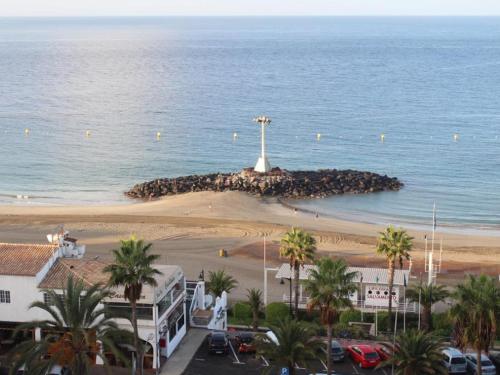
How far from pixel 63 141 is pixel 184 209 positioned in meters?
44.0

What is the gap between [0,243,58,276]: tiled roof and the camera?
35875mm

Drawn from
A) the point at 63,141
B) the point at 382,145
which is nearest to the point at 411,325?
the point at 382,145

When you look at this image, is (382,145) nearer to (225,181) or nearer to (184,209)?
(225,181)

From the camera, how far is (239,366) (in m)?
34.9

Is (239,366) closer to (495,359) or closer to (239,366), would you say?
(239,366)

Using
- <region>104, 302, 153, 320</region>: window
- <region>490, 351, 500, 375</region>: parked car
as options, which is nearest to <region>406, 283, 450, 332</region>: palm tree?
<region>490, 351, 500, 375</region>: parked car

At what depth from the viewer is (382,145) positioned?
108875 mm

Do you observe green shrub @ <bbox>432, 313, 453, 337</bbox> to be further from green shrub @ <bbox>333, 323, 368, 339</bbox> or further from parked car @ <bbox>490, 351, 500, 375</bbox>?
green shrub @ <bbox>333, 323, 368, 339</bbox>

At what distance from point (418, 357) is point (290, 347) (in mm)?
4552

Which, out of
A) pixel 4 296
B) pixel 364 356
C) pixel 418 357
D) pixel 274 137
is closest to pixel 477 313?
pixel 418 357

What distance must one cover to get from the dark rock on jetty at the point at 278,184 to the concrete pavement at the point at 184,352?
144ft

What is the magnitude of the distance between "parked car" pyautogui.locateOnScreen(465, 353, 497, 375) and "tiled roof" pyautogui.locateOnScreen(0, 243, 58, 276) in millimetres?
18918

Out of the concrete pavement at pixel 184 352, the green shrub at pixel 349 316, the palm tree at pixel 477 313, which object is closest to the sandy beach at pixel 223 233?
the green shrub at pixel 349 316

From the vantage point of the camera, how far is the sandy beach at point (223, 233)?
5591 centimetres
